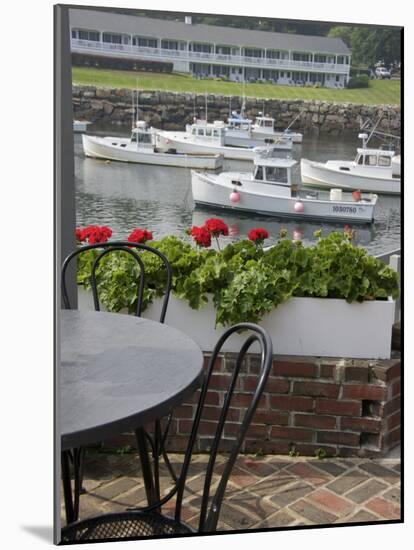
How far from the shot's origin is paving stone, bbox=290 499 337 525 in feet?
10.7

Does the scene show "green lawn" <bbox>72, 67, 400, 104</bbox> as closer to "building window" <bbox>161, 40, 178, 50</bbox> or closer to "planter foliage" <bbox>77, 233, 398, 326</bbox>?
"building window" <bbox>161, 40, 178, 50</bbox>

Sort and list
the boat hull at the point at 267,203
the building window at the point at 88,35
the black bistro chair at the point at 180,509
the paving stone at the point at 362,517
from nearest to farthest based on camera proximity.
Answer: the black bistro chair at the point at 180,509
the building window at the point at 88,35
the boat hull at the point at 267,203
the paving stone at the point at 362,517

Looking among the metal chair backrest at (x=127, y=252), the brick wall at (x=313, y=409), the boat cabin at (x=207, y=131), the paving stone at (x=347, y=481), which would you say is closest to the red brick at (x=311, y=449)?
the brick wall at (x=313, y=409)

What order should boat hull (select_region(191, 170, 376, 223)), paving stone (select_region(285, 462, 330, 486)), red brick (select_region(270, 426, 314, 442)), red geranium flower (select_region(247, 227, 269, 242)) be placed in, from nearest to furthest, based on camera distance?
boat hull (select_region(191, 170, 376, 223)) < red geranium flower (select_region(247, 227, 269, 242)) < paving stone (select_region(285, 462, 330, 486)) < red brick (select_region(270, 426, 314, 442))

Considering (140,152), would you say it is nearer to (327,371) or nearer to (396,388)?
(327,371)

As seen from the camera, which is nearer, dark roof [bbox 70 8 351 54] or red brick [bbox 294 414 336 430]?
dark roof [bbox 70 8 351 54]

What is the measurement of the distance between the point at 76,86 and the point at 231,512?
1.59 metres

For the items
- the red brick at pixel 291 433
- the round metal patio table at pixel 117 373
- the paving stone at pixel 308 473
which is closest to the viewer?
the round metal patio table at pixel 117 373

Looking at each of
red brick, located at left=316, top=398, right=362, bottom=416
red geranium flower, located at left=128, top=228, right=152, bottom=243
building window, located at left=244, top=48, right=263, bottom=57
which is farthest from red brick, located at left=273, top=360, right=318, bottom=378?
building window, located at left=244, top=48, right=263, bottom=57

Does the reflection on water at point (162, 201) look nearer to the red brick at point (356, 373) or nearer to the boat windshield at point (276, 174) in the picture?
the boat windshield at point (276, 174)

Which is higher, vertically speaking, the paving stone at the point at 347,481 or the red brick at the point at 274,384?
the red brick at the point at 274,384

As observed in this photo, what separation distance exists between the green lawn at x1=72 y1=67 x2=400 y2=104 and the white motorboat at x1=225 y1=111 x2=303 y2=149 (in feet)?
0.28

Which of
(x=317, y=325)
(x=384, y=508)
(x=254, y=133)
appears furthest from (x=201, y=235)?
(x=384, y=508)

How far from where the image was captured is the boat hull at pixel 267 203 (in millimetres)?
3096
